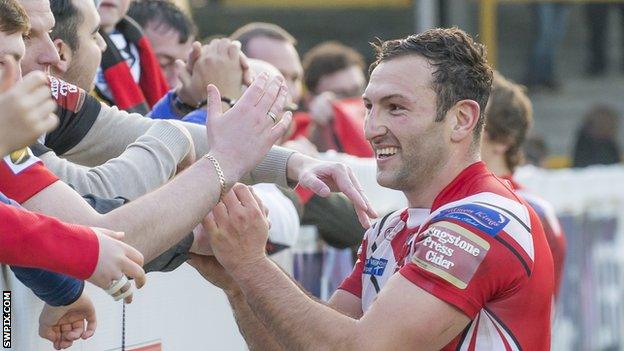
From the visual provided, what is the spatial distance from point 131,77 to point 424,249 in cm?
185

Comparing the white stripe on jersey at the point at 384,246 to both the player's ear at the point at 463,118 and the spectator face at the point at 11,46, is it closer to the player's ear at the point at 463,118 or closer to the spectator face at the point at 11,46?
the player's ear at the point at 463,118

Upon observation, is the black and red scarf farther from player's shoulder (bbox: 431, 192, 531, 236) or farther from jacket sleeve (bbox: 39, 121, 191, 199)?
player's shoulder (bbox: 431, 192, 531, 236)

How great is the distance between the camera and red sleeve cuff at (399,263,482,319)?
3199mm

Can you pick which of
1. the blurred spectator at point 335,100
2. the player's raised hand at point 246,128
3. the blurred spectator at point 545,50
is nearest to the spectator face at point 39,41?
the player's raised hand at point 246,128

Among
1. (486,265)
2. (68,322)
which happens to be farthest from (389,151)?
(68,322)

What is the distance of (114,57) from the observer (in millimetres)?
4801

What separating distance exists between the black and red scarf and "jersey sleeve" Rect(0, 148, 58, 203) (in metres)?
1.64

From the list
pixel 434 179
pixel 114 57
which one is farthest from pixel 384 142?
pixel 114 57

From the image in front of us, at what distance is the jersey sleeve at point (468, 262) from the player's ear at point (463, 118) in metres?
0.31

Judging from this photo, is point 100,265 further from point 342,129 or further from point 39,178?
point 342,129

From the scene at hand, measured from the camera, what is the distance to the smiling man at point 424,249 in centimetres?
321

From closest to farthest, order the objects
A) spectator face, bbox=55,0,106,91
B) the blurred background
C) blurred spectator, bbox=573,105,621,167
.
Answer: spectator face, bbox=55,0,106,91 → blurred spectator, bbox=573,105,621,167 → the blurred background

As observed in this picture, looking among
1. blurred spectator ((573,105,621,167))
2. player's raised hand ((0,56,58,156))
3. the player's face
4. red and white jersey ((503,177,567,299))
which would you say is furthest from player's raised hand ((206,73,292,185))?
blurred spectator ((573,105,621,167))

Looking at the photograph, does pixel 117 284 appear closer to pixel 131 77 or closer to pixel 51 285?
pixel 51 285
